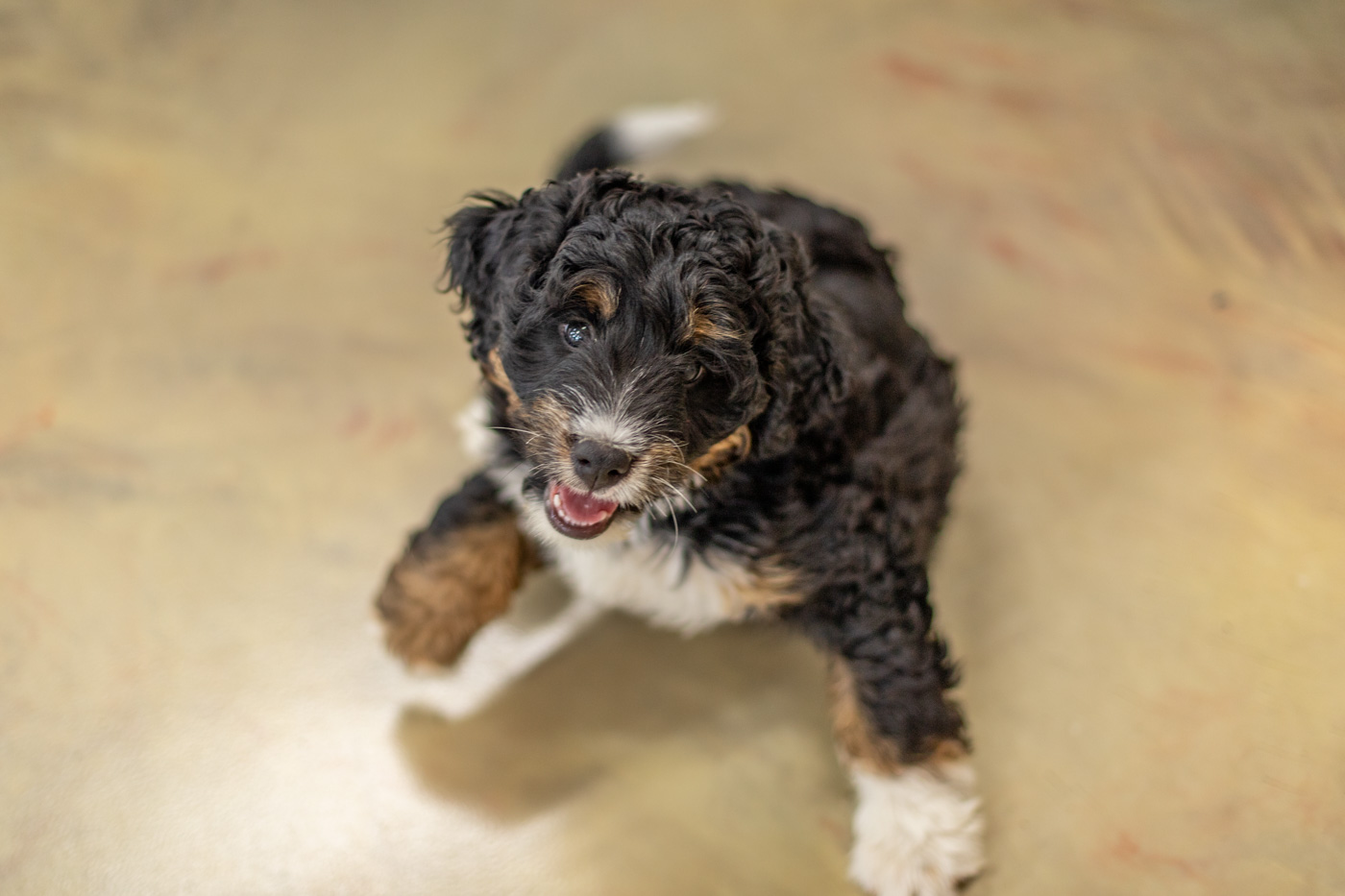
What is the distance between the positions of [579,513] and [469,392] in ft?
4.41

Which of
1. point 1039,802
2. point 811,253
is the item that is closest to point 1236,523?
point 1039,802

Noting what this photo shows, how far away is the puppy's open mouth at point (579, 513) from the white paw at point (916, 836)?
0.97 metres

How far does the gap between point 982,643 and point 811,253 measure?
1269 millimetres

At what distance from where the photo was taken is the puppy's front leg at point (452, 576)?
2.60 m

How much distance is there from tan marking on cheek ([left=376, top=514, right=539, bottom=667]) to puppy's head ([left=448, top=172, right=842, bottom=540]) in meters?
0.38

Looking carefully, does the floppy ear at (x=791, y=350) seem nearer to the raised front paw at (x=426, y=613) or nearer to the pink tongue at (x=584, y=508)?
the pink tongue at (x=584, y=508)

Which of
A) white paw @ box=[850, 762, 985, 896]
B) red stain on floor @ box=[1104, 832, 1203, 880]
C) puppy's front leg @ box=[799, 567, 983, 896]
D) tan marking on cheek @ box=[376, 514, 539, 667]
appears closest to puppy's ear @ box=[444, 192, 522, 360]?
tan marking on cheek @ box=[376, 514, 539, 667]

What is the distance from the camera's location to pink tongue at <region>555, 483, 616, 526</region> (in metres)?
2.23

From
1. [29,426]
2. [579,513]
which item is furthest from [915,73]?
[29,426]

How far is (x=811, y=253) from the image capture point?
9.06ft

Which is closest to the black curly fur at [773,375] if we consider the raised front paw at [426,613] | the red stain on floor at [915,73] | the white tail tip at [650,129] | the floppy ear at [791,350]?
the floppy ear at [791,350]

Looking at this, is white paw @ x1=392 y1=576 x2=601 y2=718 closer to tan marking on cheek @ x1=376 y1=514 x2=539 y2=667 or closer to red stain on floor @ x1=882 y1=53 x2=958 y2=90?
tan marking on cheek @ x1=376 y1=514 x2=539 y2=667

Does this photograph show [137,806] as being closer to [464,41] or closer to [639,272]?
[639,272]

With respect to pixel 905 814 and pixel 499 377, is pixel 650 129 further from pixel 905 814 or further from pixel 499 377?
pixel 905 814
